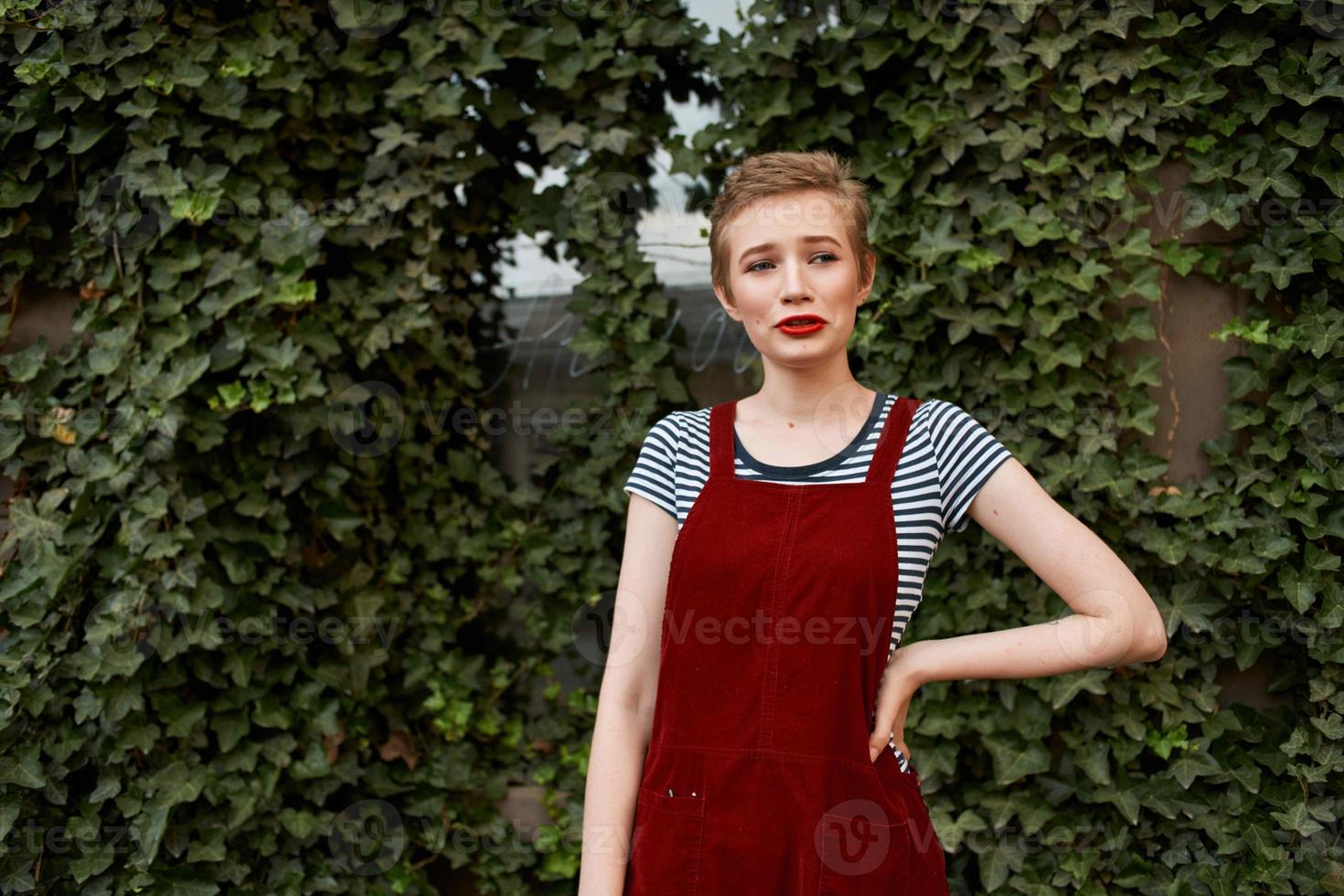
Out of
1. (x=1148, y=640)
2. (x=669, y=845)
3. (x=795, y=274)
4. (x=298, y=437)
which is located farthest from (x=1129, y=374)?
(x=298, y=437)

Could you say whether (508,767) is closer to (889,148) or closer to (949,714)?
(949,714)

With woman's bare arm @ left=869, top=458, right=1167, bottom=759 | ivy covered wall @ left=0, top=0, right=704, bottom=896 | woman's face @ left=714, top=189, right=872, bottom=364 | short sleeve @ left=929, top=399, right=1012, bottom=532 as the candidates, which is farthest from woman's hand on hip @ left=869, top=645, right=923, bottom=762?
ivy covered wall @ left=0, top=0, right=704, bottom=896

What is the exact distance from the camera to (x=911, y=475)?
1.48 m

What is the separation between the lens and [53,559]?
7.51 feet

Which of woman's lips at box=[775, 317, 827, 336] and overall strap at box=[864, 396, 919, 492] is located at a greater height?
woman's lips at box=[775, 317, 827, 336]

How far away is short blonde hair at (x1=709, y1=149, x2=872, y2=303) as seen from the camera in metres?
1.55

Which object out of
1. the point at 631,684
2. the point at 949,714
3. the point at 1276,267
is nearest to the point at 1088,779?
the point at 949,714

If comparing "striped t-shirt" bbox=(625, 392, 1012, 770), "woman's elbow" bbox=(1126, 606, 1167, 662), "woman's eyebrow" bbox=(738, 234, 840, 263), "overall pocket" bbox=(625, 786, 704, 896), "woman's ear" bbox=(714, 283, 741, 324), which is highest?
"woman's eyebrow" bbox=(738, 234, 840, 263)

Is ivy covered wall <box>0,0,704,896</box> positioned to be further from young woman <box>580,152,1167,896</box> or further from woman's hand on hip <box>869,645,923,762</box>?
woman's hand on hip <box>869,645,923,762</box>

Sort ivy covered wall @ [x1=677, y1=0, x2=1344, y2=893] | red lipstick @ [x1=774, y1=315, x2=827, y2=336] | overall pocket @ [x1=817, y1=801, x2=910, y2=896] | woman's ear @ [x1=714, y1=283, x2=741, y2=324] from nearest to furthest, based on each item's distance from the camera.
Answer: overall pocket @ [x1=817, y1=801, x2=910, y2=896], red lipstick @ [x1=774, y1=315, x2=827, y2=336], woman's ear @ [x1=714, y1=283, x2=741, y2=324], ivy covered wall @ [x1=677, y1=0, x2=1344, y2=893]

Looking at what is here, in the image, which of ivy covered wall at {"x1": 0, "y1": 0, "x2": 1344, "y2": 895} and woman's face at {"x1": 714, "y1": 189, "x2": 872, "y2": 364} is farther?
ivy covered wall at {"x1": 0, "y1": 0, "x2": 1344, "y2": 895}

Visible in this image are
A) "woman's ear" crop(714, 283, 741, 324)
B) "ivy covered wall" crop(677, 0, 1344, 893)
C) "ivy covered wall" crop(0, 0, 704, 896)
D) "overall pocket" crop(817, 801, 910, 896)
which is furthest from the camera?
"ivy covered wall" crop(0, 0, 704, 896)

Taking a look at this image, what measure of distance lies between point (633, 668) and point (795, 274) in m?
0.58

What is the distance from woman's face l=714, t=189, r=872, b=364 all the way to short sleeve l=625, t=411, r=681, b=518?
0.18m
